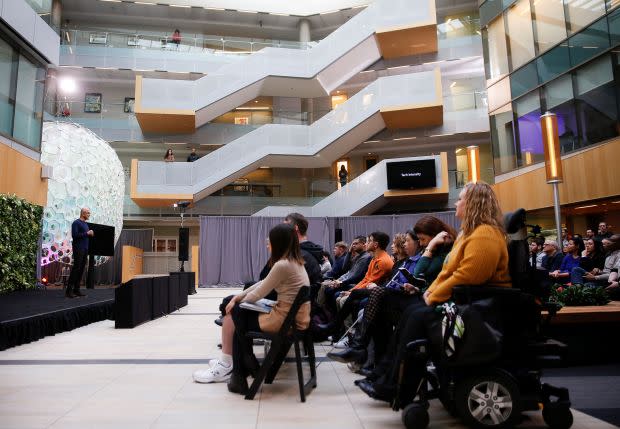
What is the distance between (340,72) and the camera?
846 inches

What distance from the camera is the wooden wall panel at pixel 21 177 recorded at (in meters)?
9.92

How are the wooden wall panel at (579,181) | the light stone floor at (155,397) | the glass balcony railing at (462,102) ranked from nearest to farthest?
the light stone floor at (155,397), the wooden wall panel at (579,181), the glass balcony railing at (462,102)

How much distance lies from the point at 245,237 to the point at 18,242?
30.1 feet

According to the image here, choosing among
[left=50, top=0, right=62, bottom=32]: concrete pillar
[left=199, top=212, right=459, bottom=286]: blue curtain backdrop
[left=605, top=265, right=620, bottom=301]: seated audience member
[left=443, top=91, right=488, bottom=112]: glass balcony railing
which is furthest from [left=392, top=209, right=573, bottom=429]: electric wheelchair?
[left=50, top=0, right=62, bottom=32]: concrete pillar

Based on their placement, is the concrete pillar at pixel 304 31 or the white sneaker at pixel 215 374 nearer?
the white sneaker at pixel 215 374

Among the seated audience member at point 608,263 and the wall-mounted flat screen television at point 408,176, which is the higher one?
the wall-mounted flat screen television at point 408,176

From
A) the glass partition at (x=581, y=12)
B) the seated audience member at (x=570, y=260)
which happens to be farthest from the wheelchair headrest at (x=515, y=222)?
the glass partition at (x=581, y=12)

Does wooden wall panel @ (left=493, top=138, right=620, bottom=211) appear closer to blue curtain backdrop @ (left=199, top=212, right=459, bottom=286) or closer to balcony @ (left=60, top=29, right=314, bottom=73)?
blue curtain backdrop @ (left=199, top=212, right=459, bottom=286)

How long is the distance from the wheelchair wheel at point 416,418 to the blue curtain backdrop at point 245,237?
15470mm

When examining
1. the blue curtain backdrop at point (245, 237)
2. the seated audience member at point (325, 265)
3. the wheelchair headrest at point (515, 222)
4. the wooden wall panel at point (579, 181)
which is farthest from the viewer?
the blue curtain backdrop at point (245, 237)

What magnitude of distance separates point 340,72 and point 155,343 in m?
18.1

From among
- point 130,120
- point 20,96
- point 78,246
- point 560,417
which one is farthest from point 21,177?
point 130,120

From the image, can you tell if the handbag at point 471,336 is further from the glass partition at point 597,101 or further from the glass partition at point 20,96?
the glass partition at point 20,96

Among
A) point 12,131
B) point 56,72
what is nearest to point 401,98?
point 12,131
